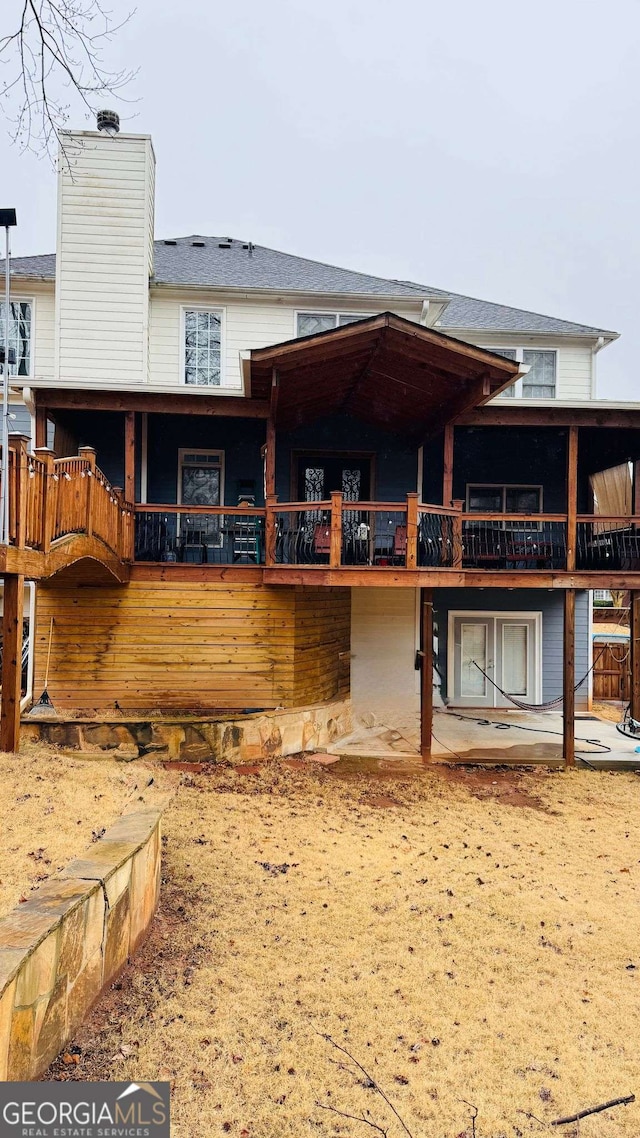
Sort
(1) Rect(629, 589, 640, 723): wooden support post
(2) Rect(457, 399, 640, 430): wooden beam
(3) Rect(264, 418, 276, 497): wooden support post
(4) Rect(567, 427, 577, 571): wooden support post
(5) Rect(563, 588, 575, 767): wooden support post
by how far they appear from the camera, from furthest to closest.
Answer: (1) Rect(629, 589, 640, 723): wooden support post, (2) Rect(457, 399, 640, 430): wooden beam, (4) Rect(567, 427, 577, 571): wooden support post, (3) Rect(264, 418, 276, 497): wooden support post, (5) Rect(563, 588, 575, 767): wooden support post

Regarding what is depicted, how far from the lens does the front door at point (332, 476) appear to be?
1223cm

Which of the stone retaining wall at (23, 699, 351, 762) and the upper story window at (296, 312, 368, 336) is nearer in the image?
the stone retaining wall at (23, 699, 351, 762)

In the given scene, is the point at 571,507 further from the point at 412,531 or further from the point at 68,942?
the point at 68,942

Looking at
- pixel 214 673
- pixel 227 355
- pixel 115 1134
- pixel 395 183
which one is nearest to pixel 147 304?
pixel 227 355

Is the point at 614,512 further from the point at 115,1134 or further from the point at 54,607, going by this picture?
the point at 115,1134

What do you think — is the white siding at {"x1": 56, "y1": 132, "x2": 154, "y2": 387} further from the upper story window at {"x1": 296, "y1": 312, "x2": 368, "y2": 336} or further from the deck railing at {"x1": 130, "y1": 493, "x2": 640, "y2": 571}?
the deck railing at {"x1": 130, "y1": 493, "x2": 640, "y2": 571}

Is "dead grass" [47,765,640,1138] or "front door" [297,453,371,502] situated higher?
"front door" [297,453,371,502]

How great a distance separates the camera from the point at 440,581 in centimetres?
922

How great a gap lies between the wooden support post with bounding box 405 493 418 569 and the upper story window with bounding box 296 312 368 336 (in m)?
5.62

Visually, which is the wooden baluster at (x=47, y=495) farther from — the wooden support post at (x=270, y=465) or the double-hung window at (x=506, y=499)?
the double-hung window at (x=506, y=499)

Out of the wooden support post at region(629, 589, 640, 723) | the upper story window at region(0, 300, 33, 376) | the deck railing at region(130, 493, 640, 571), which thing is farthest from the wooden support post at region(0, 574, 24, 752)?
the wooden support post at region(629, 589, 640, 723)

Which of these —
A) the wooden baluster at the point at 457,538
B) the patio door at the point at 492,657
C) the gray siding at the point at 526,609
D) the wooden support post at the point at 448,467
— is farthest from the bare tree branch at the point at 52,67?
the patio door at the point at 492,657

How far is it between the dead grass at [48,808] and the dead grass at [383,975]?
76 cm

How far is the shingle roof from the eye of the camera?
1280 cm
